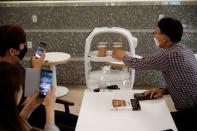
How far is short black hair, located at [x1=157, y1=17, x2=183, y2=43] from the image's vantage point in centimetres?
231

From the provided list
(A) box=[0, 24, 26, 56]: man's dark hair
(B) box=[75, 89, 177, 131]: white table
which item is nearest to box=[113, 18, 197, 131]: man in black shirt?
(B) box=[75, 89, 177, 131]: white table

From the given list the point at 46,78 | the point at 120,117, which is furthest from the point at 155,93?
the point at 46,78

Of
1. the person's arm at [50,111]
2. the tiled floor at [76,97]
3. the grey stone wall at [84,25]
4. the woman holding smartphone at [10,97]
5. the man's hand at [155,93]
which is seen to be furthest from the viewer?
the grey stone wall at [84,25]

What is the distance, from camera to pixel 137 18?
432cm

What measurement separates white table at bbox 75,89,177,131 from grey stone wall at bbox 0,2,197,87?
207 centimetres

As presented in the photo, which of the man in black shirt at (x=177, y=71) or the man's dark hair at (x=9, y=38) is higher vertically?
the man's dark hair at (x=9, y=38)

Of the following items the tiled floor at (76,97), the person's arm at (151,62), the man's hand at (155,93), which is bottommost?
the tiled floor at (76,97)

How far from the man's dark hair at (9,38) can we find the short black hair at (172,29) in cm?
105

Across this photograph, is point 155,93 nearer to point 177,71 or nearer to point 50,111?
point 177,71

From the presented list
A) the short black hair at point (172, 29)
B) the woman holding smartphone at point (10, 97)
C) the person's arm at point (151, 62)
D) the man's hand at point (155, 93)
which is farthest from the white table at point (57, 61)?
the woman holding smartphone at point (10, 97)

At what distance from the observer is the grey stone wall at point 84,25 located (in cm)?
428

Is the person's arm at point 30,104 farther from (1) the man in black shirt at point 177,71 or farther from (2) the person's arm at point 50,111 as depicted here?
(1) the man in black shirt at point 177,71

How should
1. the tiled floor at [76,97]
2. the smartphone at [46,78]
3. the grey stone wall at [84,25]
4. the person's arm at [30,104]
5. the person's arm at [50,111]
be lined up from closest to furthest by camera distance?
the person's arm at [50,111] < the smartphone at [46,78] < the person's arm at [30,104] < the tiled floor at [76,97] < the grey stone wall at [84,25]

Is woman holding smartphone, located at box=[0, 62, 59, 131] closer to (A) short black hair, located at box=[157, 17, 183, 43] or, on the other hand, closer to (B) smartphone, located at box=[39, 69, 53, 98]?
(B) smartphone, located at box=[39, 69, 53, 98]
